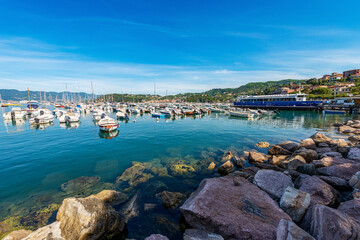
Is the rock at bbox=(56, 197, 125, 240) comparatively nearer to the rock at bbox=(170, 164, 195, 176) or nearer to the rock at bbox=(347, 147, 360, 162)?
the rock at bbox=(170, 164, 195, 176)

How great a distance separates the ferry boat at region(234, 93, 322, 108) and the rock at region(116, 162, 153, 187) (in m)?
93.6

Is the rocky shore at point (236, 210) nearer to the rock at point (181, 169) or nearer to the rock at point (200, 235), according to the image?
the rock at point (200, 235)

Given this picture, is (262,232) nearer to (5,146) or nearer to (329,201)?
(329,201)

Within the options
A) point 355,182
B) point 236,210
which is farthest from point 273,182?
point 355,182

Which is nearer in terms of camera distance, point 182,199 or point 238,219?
point 238,219

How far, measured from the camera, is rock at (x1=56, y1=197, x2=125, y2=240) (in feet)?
19.2

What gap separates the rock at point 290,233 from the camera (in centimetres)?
422

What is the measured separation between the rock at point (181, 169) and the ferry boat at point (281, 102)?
90.3 meters

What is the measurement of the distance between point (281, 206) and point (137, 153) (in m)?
15.4

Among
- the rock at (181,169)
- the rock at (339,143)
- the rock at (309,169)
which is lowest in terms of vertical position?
the rock at (181,169)

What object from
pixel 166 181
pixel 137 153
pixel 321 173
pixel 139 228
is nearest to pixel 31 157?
pixel 137 153

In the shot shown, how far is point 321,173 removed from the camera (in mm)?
10633

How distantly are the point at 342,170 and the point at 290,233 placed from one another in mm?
9765

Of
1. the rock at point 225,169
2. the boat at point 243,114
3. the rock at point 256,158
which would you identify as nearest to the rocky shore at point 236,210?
the rock at point 225,169
